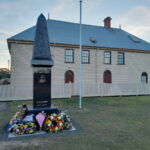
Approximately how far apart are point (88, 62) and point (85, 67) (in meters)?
0.75

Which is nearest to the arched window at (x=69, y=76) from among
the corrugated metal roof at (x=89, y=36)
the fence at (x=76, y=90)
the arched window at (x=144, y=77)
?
the fence at (x=76, y=90)

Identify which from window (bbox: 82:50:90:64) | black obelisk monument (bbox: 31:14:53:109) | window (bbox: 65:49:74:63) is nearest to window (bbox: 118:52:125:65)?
window (bbox: 82:50:90:64)

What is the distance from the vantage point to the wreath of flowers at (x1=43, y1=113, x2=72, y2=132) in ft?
15.6

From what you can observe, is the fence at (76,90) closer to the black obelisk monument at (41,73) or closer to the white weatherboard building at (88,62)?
the white weatherboard building at (88,62)

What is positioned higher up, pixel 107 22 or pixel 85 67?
pixel 107 22

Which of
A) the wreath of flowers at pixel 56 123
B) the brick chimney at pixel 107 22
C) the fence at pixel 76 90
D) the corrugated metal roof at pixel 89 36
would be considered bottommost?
the wreath of flowers at pixel 56 123

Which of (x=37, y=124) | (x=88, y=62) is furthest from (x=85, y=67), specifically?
(x=37, y=124)

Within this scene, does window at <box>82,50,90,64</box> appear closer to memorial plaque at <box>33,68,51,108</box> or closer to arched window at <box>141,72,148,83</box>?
arched window at <box>141,72,148,83</box>

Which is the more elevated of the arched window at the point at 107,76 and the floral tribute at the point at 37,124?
the arched window at the point at 107,76

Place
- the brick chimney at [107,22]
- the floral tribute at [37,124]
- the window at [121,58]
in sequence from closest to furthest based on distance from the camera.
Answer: the floral tribute at [37,124]
the window at [121,58]
the brick chimney at [107,22]

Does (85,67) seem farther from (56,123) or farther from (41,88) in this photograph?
(56,123)

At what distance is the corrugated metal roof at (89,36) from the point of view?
1463 centimetres

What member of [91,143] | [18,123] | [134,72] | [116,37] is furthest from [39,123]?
[116,37]

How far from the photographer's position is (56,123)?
4906 mm
